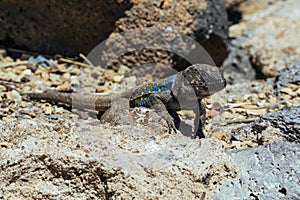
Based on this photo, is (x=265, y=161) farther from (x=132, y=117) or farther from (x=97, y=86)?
(x=97, y=86)

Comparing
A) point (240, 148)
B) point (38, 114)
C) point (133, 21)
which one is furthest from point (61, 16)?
point (240, 148)

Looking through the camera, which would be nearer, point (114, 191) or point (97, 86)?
point (114, 191)

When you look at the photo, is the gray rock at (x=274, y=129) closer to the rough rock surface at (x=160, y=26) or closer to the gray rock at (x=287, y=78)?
the gray rock at (x=287, y=78)

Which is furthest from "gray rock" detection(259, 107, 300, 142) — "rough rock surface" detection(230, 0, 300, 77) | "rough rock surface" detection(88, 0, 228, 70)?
"rough rock surface" detection(230, 0, 300, 77)

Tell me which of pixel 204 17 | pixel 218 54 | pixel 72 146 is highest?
pixel 204 17

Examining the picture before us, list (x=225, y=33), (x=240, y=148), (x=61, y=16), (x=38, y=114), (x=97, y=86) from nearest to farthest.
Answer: (x=240, y=148)
(x=38, y=114)
(x=97, y=86)
(x=61, y=16)
(x=225, y=33)

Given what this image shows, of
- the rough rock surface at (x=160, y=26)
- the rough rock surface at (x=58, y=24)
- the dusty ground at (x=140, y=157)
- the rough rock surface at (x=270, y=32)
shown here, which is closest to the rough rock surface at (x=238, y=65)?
the rough rock surface at (x=270, y=32)
